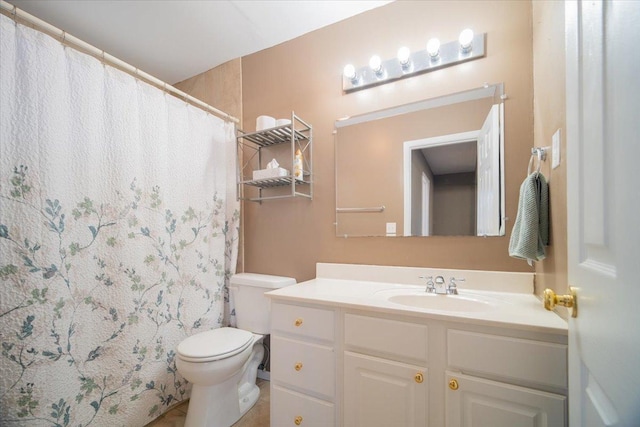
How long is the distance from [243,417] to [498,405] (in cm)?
135

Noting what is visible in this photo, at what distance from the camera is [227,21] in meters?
1.69

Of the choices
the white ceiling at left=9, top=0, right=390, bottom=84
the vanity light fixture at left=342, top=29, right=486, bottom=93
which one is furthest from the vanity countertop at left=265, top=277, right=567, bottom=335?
the white ceiling at left=9, top=0, right=390, bottom=84

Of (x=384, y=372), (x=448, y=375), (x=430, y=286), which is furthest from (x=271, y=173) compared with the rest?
(x=448, y=375)

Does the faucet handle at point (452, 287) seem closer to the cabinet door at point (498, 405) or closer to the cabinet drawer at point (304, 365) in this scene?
the cabinet door at point (498, 405)

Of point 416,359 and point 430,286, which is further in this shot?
point 430,286

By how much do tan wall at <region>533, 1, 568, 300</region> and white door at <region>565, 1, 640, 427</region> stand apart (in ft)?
0.95

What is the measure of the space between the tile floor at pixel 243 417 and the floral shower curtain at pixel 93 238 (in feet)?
0.19

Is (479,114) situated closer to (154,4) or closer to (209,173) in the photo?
(209,173)

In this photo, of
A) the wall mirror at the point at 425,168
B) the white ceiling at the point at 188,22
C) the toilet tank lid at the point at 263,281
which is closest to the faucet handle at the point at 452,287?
the wall mirror at the point at 425,168

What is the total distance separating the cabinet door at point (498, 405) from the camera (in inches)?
29.2

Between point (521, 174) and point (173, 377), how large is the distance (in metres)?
2.23

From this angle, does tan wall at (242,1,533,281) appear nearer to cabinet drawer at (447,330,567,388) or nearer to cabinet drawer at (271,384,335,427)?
cabinet drawer at (447,330,567,388)

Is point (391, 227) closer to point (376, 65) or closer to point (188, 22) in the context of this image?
point (376, 65)

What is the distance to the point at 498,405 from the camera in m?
0.80
